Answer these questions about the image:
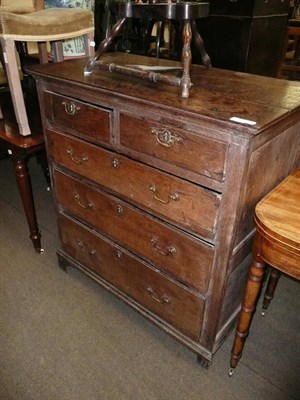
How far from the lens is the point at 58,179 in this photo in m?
1.44

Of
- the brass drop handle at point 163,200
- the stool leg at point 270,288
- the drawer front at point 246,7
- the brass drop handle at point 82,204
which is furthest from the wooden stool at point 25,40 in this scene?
the drawer front at point 246,7

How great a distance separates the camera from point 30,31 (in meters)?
1.44

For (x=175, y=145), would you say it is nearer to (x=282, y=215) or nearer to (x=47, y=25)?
(x=282, y=215)

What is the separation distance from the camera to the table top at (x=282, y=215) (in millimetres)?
811

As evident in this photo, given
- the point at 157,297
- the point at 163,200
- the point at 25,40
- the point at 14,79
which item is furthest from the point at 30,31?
the point at 157,297

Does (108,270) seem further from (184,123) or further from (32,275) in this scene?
(184,123)

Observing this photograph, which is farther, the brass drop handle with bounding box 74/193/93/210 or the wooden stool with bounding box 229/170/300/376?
the brass drop handle with bounding box 74/193/93/210

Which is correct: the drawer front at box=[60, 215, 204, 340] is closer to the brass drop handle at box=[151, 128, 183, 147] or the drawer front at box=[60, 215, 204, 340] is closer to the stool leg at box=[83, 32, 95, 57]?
the brass drop handle at box=[151, 128, 183, 147]

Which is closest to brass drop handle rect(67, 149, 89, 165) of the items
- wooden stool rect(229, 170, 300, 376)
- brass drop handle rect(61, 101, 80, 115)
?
brass drop handle rect(61, 101, 80, 115)

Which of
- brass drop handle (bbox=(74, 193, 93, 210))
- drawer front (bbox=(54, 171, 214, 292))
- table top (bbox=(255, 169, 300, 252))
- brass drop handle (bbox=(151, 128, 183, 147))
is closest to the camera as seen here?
table top (bbox=(255, 169, 300, 252))

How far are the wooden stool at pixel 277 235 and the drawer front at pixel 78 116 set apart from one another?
557 millimetres

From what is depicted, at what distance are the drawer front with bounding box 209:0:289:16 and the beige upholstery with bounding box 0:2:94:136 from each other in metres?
1.38

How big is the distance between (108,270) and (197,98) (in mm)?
828

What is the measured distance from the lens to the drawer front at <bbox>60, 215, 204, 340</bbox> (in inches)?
46.6
